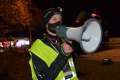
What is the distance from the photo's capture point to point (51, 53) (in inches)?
159

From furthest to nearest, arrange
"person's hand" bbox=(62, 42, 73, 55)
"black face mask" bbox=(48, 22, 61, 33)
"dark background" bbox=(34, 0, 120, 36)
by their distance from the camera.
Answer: "dark background" bbox=(34, 0, 120, 36), "person's hand" bbox=(62, 42, 73, 55), "black face mask" bbox=(48, 22, 61, 33)

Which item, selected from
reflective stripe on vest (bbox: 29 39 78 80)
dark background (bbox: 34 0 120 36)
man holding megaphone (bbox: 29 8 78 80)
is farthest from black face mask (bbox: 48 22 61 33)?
dark background (bbox: 34 0 120 36)

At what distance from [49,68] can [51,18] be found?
42cm

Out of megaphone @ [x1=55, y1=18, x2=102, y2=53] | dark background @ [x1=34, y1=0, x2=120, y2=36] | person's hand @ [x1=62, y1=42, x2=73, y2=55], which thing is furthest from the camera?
dark background @ [x1=34, y1=0, x2=120, y2=36]

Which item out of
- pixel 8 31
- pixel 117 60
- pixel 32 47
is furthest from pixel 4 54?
pixel 32 47

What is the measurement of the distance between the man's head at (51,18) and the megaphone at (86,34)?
151 mm

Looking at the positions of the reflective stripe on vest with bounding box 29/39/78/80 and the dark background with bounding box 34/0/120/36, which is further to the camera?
the dark background with bounding box 34/0/120/36

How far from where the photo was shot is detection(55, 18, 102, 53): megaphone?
379 centimetres

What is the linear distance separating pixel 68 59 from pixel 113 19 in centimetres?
4355

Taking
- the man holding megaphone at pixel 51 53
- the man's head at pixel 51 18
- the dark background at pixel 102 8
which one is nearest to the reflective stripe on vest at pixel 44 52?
the man holding megaphone at pixel 51 53

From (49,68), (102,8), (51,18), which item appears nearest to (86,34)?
(51,18)

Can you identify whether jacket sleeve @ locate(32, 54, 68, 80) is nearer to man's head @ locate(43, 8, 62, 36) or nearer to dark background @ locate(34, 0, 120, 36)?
man's head @ locate(43, 8, 62, 36)

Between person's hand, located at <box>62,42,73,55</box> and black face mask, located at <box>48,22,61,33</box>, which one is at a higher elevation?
black face mask, located at <box>48,22,61,33</box>

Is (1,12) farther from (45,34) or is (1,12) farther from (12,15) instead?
(45,34)
